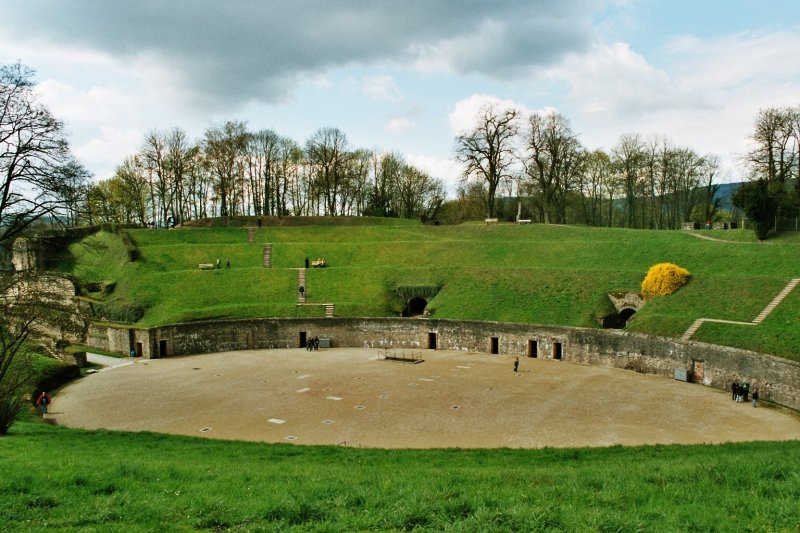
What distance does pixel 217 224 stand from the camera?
2367 inches

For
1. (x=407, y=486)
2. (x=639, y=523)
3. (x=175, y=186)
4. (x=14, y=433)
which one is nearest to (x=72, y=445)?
(x=14, y=433)

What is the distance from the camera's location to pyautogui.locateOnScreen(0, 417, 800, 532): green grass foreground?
7250mm

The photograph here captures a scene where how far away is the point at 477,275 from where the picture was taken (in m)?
40.6

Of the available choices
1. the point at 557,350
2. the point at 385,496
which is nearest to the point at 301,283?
the point at 557,350

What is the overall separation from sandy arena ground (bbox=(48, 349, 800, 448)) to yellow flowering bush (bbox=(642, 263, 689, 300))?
7185 mm

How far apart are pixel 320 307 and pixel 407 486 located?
1205 inches

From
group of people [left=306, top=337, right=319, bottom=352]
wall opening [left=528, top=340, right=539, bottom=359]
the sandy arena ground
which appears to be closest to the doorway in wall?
wall opening [left=528, top=340, right=539, bottom=359]

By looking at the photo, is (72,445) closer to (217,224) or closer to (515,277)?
(515,277)

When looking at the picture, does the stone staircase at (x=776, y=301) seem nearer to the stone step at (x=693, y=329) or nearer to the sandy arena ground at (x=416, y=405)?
the stone step at (x=693, y=329)

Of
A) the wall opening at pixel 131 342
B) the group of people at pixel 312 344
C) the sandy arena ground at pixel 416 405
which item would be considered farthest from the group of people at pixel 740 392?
the wall opening at pixel 131 342

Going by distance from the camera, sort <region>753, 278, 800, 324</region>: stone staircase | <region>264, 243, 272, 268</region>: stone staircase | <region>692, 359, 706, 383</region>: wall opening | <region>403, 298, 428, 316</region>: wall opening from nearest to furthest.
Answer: <region>692, 359, 706, 383</region>: wall opening, <region>753, 278, 800, 324</region>: stone staircase, <region>403, 298, 428, 316</region>: wall opening, <region>264, 243, 272, 268</region>: stone staircase

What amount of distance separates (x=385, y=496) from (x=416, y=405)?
1415 cm

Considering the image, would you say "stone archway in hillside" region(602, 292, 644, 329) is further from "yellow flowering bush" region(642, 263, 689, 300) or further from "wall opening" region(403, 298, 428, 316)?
"wall opening" region(403, 298, 428, 316)

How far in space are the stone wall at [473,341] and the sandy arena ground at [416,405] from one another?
1190 millimetres
